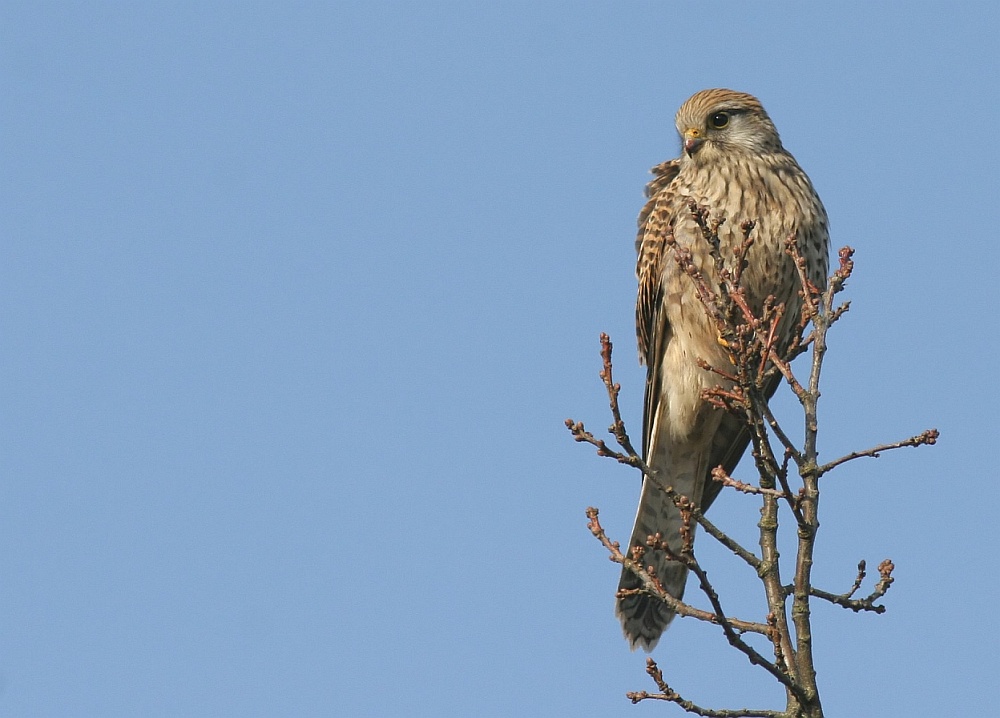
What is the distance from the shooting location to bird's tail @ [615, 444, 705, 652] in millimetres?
5199

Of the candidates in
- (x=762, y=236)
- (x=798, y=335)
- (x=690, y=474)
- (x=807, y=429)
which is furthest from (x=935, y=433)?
(x=690, y=474)

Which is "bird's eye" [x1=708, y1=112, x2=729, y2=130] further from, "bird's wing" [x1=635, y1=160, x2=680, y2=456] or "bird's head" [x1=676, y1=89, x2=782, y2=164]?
"bird's wing" [x1=635, y1=160, x2=680, y2=456]

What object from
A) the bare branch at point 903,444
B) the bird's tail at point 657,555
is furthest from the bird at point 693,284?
the bare branch at point 903,444

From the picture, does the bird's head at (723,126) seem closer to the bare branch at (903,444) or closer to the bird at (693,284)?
the bird at (693,284)

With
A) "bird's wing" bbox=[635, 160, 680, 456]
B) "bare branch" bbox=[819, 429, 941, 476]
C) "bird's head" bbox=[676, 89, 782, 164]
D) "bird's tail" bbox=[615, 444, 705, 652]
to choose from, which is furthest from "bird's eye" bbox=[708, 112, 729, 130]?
"bare branch" bbox=[819, 429, 941, 476]

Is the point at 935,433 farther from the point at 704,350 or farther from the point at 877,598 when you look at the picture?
the point at 704,350

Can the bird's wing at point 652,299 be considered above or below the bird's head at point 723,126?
below

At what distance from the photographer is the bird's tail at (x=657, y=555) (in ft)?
17.1

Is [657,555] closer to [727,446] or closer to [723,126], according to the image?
[727,446]

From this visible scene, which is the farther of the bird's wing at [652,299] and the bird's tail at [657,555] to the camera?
the bird's wing at [652,299]

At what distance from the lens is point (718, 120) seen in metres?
5.68

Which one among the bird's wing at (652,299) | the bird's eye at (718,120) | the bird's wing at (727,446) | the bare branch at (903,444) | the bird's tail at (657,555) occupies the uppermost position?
the bird's eye at (718,120)

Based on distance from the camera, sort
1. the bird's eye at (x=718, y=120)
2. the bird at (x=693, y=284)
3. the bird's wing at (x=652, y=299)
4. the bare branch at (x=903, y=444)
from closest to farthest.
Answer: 1. the bare branch at (x=903, y=444)
2. the bird at (x=693, y=284)
3. the bird's wing at (x=652, y=299)
4. the bird's eye at (x=718, y=120)

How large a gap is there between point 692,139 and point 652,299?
2.35ft
